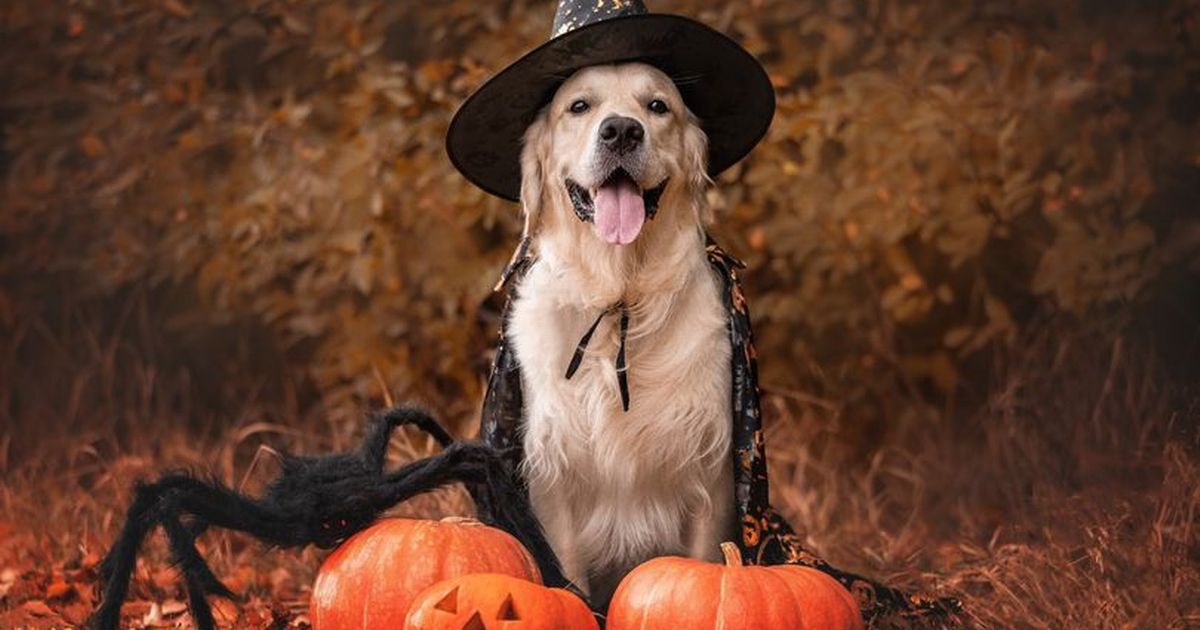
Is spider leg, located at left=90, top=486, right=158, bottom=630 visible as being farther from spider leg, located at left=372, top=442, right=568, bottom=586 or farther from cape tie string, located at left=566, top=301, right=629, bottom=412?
cape tie string, located at left=566, top=301, right=629, bottom=412

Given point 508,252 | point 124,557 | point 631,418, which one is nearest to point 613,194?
point 631,418

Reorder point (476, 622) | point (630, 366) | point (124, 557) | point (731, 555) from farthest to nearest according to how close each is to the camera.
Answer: point (630, 366) < point (731, 555) < point (124, 557) < point (476, 622)

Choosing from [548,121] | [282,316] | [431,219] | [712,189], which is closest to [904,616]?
[548,121]

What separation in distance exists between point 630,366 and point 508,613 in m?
0.72

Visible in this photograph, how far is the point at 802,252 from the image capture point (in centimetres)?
470

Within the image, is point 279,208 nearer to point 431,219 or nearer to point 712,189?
point 431,219

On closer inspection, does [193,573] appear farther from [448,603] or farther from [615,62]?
[615,62]

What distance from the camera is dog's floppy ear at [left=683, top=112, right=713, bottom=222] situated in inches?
121

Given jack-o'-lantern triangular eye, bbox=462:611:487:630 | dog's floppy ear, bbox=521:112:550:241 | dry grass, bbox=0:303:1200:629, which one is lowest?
dry grass, bbox=0:303:1200:629

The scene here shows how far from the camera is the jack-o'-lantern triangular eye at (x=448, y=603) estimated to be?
95.5 inches

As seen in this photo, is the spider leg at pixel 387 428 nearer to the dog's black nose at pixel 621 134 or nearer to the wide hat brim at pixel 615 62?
the wide hat brim at pixel 615 62

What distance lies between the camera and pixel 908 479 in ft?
15.9

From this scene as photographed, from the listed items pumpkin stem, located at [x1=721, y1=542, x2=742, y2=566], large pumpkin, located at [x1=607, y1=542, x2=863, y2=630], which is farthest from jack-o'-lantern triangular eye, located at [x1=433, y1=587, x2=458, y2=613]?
pumpkin stem, located at [x1=721, y1=542, x2=742, y2=566]

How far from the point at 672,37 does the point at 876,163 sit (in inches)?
69.1
